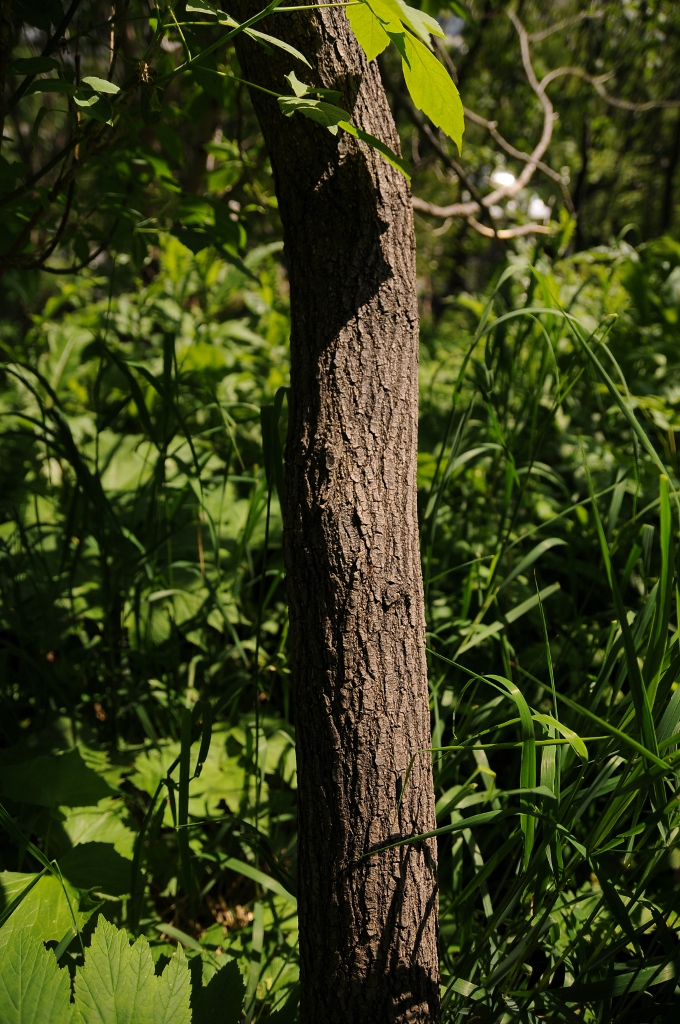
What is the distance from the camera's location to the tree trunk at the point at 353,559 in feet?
2.85

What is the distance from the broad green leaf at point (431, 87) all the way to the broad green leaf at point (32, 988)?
1089 millimetres

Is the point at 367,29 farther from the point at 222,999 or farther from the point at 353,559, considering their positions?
the point at 222,999

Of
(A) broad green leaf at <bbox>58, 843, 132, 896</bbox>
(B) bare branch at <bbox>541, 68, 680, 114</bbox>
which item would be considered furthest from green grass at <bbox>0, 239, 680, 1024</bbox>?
(B) bare branch at <bbox>541, 68, 680, 114</bbox>

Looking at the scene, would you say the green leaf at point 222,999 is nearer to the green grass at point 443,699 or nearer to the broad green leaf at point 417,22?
the green grass at point 443,699

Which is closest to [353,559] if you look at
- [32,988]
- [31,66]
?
[32,988]

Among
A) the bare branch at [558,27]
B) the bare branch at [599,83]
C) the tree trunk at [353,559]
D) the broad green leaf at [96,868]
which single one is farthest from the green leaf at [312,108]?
the bare branch at [558,27]

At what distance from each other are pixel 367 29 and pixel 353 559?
618 millimetres

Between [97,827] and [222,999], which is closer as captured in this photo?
[222,999]

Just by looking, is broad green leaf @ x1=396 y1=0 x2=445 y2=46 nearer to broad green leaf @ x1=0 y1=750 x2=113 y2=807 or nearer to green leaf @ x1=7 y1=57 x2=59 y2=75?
green leaf @ x1=7 y1=57 x2=59 y2=75

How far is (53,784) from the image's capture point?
3.83 feet

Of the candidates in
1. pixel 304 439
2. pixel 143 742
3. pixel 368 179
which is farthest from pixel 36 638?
pixel 368 179

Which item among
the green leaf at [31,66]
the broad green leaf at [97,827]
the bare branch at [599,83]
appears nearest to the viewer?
the green leaf at [31,66]

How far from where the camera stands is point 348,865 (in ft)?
2.85

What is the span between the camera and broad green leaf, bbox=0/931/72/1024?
771 mm
